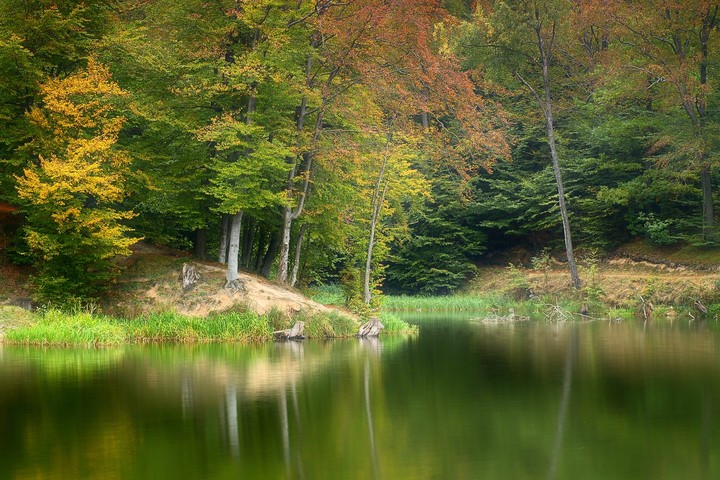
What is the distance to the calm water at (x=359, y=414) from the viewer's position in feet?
27.6

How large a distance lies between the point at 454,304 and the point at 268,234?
11.8 metres

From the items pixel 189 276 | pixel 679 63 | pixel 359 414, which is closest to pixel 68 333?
pixel 189 276

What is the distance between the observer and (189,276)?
2389cm

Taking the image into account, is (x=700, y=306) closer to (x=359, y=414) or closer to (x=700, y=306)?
(x=700, y=306)

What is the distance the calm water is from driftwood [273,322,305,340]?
2.81 metres

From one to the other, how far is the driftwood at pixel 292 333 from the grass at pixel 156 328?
28cm

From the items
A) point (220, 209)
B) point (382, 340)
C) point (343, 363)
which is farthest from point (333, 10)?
point (343, 363)

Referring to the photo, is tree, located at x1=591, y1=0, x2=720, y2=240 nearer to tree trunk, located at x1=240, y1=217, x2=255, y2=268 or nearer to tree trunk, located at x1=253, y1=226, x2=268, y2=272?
tree trunk, located at x1=253, y1=226, x2=268, y2=272

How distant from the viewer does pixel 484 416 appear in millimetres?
11062

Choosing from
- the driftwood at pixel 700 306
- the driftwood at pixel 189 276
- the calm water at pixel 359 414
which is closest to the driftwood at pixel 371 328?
the calm water at pixel 359 414

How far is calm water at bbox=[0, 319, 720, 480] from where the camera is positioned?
8.41 metres

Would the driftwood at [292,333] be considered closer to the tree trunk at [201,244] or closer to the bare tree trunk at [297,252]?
the bare tree trunk at [297,252]

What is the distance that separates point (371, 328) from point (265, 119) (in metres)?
7.10

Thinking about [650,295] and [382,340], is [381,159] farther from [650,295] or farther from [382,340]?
[650,295]
